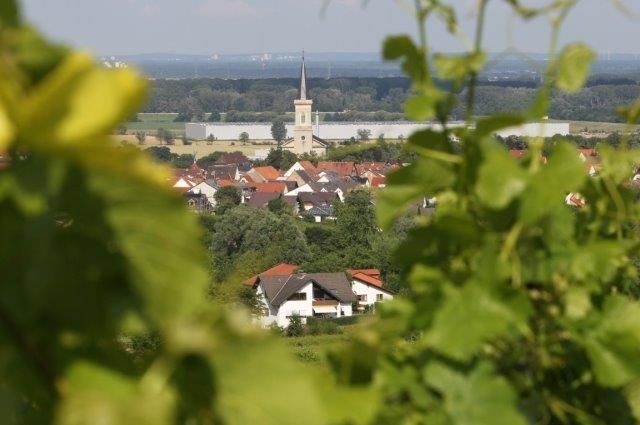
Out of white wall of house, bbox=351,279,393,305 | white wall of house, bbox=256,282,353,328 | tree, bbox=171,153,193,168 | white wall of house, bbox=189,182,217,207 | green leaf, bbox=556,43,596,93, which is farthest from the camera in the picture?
tree, bbox=171,153,193,168

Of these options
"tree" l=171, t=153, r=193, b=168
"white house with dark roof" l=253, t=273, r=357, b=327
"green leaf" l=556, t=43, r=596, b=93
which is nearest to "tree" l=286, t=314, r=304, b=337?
"white house with dark roof" l=253, t=273, r=357, b=327

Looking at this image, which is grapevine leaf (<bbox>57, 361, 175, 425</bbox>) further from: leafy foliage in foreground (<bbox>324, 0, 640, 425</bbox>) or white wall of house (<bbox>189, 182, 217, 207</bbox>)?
white wall of house (<bbox>189, 182, 217, 207</bbox>)

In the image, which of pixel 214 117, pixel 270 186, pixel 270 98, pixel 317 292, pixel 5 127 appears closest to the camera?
pixel 5 127

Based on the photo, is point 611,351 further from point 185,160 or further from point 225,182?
point 185,160

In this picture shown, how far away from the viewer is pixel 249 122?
56969 mm

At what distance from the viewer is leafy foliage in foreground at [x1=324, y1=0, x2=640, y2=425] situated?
1.46 feet

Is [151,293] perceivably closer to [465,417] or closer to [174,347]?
[174,347]

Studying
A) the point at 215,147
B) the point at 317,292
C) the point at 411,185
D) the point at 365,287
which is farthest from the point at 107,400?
the point at 215,147

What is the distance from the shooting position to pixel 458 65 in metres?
0.51

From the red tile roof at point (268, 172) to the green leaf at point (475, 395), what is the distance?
114ft

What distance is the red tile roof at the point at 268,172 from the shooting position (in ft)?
116

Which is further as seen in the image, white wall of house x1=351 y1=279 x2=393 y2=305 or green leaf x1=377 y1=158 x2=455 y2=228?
white wall of house x1=351 y1=279 x2=393 y2=305

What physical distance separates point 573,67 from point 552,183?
12 cm

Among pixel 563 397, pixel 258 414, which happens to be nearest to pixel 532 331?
pixel 563 397
